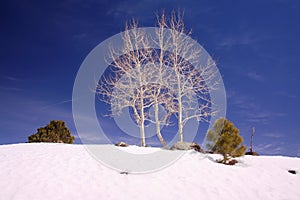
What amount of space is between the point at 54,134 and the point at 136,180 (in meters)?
17.5

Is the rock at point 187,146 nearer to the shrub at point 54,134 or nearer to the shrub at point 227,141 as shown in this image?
the shrub at point 227,141

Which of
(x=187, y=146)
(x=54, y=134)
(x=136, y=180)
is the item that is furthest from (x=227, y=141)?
(x=54, y=134)

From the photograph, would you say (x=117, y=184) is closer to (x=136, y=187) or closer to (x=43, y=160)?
(x=136, y=187)

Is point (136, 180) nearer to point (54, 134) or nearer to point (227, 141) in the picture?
point (227, 141)

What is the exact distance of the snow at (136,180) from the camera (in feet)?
30.0

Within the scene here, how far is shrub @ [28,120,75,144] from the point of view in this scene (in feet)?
82.0

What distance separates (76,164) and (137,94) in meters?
10.8

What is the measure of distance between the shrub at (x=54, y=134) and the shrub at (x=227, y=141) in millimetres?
16315

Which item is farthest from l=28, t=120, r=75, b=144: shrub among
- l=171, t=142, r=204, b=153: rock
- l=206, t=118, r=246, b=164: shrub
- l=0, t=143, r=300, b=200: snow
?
l=206, t=118, r=246, b=164: shrub

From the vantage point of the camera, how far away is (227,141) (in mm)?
13969

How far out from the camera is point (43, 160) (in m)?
12.4

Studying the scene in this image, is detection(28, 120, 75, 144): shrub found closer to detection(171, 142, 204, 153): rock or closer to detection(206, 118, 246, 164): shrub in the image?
detection(171, 142, 204, 153): rock

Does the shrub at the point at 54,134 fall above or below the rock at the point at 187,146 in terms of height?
above

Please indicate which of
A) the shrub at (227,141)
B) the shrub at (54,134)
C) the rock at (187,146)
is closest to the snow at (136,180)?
the shrub at (227,141)
